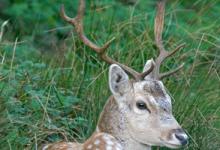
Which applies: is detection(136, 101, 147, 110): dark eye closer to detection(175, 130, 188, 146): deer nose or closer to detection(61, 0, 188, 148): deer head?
detection(61, 0, 188, 148): deer head

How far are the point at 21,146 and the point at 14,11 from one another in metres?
5.42

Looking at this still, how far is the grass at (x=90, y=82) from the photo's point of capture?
33.4 ft

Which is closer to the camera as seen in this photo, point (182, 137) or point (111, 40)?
point (182, 137)

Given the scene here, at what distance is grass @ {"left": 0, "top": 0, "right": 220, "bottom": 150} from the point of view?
10.2 m

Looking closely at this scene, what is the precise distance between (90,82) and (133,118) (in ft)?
5.10

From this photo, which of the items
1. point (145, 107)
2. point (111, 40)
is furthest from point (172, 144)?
point (111, 40)

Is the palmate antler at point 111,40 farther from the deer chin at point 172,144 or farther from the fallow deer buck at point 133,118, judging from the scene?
the deer chin at point 172,144

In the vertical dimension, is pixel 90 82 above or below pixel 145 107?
below

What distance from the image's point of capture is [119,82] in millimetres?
9727

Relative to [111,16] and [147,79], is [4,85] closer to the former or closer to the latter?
[147,79]

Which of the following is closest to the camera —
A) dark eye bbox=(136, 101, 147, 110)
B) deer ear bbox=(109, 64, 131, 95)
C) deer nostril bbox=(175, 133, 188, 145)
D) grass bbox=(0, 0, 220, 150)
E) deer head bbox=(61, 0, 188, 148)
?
deer nostril bbox=(175, 133, 188, 145)

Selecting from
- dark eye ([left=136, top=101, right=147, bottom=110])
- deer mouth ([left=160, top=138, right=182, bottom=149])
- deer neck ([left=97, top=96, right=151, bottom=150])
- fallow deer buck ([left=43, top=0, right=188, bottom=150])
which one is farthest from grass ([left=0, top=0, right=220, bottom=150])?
deer mouth ([left=160, top=138, right=182, bottom=149])

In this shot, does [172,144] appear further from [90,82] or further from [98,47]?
[90,82]

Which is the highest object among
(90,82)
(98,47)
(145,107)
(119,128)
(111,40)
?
(111,40)
